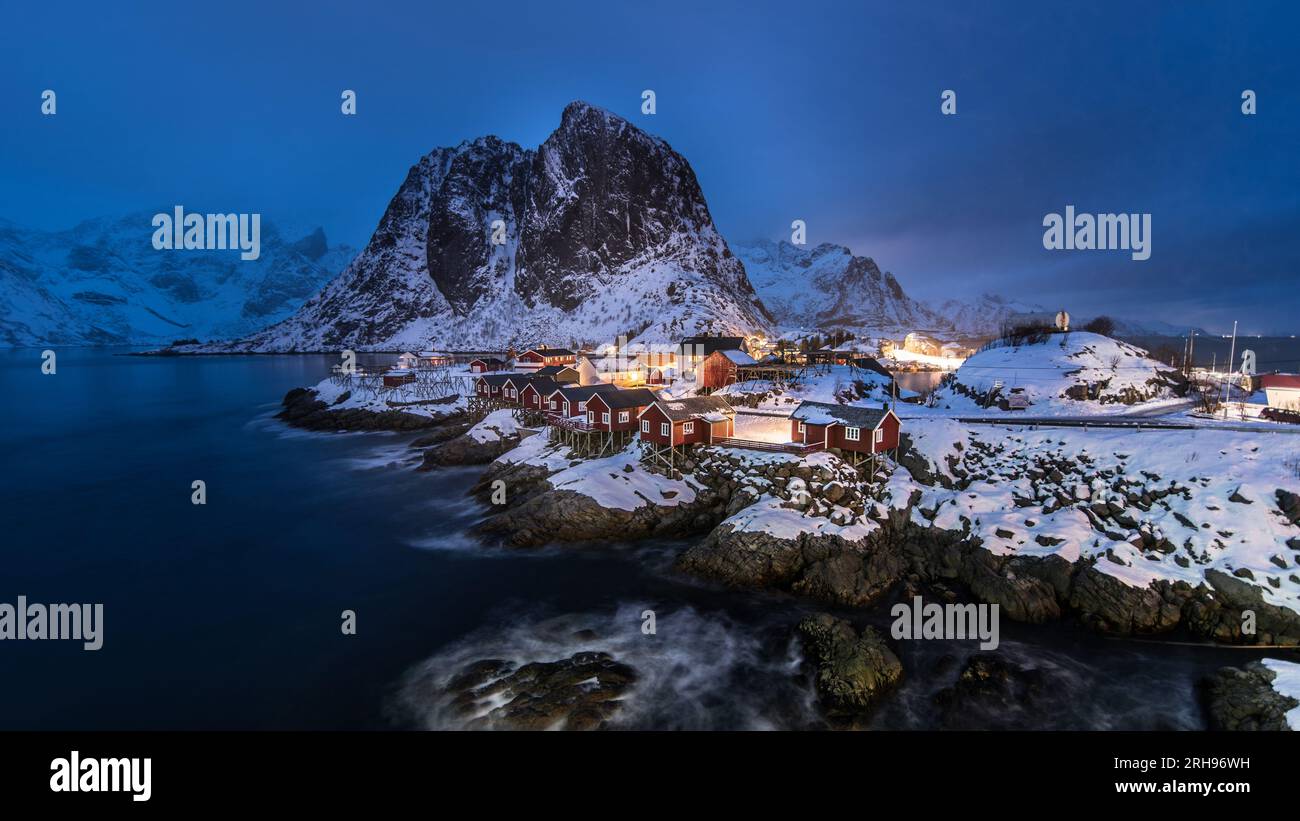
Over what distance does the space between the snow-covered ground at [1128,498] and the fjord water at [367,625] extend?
473 centimetres

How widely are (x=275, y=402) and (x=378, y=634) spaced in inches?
3343

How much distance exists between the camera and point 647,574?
26.4m

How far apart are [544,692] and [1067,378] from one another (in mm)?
50147

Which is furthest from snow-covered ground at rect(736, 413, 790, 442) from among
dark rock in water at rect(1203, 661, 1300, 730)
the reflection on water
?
the reflection on water

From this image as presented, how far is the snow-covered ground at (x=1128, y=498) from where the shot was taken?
74.6 feet

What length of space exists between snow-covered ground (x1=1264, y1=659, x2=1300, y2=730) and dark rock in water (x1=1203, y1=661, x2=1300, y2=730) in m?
0.14

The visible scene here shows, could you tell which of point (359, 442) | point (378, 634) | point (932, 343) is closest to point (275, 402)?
point (359, 442)

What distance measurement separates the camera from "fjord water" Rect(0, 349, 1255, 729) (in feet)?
56.6

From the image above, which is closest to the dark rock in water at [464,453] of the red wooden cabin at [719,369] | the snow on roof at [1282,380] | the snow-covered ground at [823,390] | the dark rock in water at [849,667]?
the snow-covered ground at [823,390]

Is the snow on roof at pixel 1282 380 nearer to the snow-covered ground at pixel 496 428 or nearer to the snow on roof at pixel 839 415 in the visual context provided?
the snow on roof at pixel 839 415

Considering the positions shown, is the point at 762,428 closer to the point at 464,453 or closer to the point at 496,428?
the point at 464,453

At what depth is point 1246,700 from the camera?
15891 mm

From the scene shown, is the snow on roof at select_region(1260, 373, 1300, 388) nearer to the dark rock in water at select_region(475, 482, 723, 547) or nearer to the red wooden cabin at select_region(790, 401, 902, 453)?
the red wooden cabin at select_region(790, 401, 902, 453)
